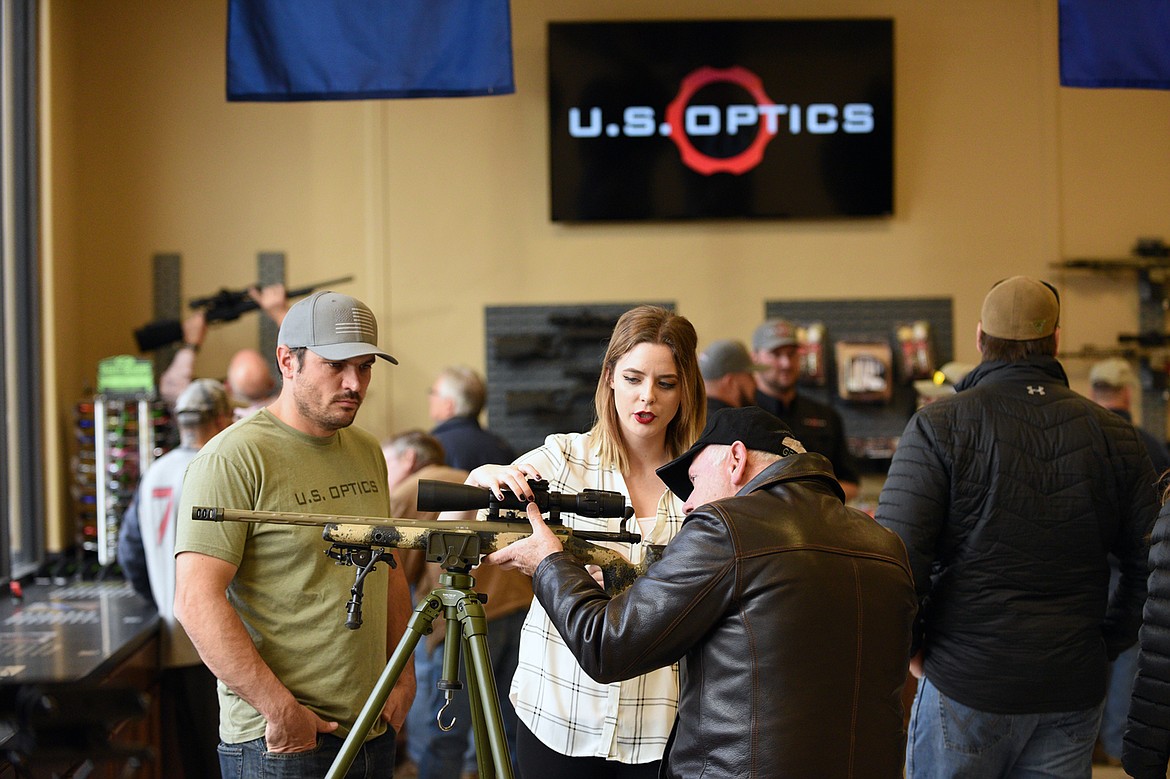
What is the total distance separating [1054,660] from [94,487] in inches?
165

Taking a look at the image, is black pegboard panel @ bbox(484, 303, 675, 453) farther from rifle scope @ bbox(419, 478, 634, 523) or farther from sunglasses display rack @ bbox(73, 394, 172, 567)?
rifle scope @ bbox(419, 478, 634, 523)

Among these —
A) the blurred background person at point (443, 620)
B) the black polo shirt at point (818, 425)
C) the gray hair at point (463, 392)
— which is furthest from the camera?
the gray hair at point (463, 392)

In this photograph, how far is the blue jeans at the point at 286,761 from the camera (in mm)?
2121

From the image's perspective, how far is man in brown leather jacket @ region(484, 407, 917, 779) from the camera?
66.2 inches

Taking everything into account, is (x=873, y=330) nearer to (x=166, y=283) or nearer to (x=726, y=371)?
(x=726, y=371)

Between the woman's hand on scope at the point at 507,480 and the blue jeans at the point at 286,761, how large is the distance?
560 millimetres

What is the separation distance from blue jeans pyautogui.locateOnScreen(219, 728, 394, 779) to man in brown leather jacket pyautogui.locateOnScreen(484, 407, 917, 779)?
0.67m

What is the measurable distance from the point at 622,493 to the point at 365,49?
8.06ft

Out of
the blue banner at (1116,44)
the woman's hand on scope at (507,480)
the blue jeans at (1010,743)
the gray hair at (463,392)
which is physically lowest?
the blue jeans at (1010,743)

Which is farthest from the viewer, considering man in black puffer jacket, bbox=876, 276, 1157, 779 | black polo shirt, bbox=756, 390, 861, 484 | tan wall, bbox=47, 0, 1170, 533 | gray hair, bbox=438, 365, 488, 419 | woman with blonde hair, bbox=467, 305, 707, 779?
tan wall, bbox=47, 0, 1170, 533

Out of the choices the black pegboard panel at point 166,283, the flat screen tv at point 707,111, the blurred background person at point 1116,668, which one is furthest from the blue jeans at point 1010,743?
the black pegboard panel at point 166,283

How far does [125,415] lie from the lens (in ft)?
16.5

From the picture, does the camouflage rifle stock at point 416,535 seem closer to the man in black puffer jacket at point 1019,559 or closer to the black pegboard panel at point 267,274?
the man in black puffer jacket at point 1019,559

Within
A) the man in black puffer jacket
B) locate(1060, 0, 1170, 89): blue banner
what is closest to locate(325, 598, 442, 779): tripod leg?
the man in black puffer jacket
